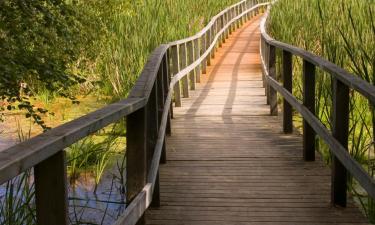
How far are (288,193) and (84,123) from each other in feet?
8.04

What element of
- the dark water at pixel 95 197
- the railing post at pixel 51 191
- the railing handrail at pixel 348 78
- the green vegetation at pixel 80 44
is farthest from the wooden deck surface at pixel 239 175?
the railing post at pixel 51 191

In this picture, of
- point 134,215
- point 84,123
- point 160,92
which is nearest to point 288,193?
point 160,92

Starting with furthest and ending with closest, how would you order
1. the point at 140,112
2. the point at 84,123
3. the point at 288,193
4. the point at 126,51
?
the point at 126,51 < the point at 288,193 < the point at 140,112 < the point at 84,123

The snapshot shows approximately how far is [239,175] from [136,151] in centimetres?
187

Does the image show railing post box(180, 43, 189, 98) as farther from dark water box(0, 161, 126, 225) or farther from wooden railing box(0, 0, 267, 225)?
wooden railing box(0, 0, 267, 225)

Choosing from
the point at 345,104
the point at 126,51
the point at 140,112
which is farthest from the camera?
the point at 126,51

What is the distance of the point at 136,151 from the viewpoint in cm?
293

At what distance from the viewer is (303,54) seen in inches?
178

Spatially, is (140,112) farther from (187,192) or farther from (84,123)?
(187,192)

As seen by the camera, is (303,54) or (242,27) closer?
(303,54)

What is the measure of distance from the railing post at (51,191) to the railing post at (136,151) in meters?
1.23

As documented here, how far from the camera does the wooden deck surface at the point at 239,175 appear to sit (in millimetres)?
3719

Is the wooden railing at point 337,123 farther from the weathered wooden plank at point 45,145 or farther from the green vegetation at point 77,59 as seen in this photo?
the green vegetation at point 77,59

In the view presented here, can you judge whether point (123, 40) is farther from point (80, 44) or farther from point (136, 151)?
point (136, 151)
